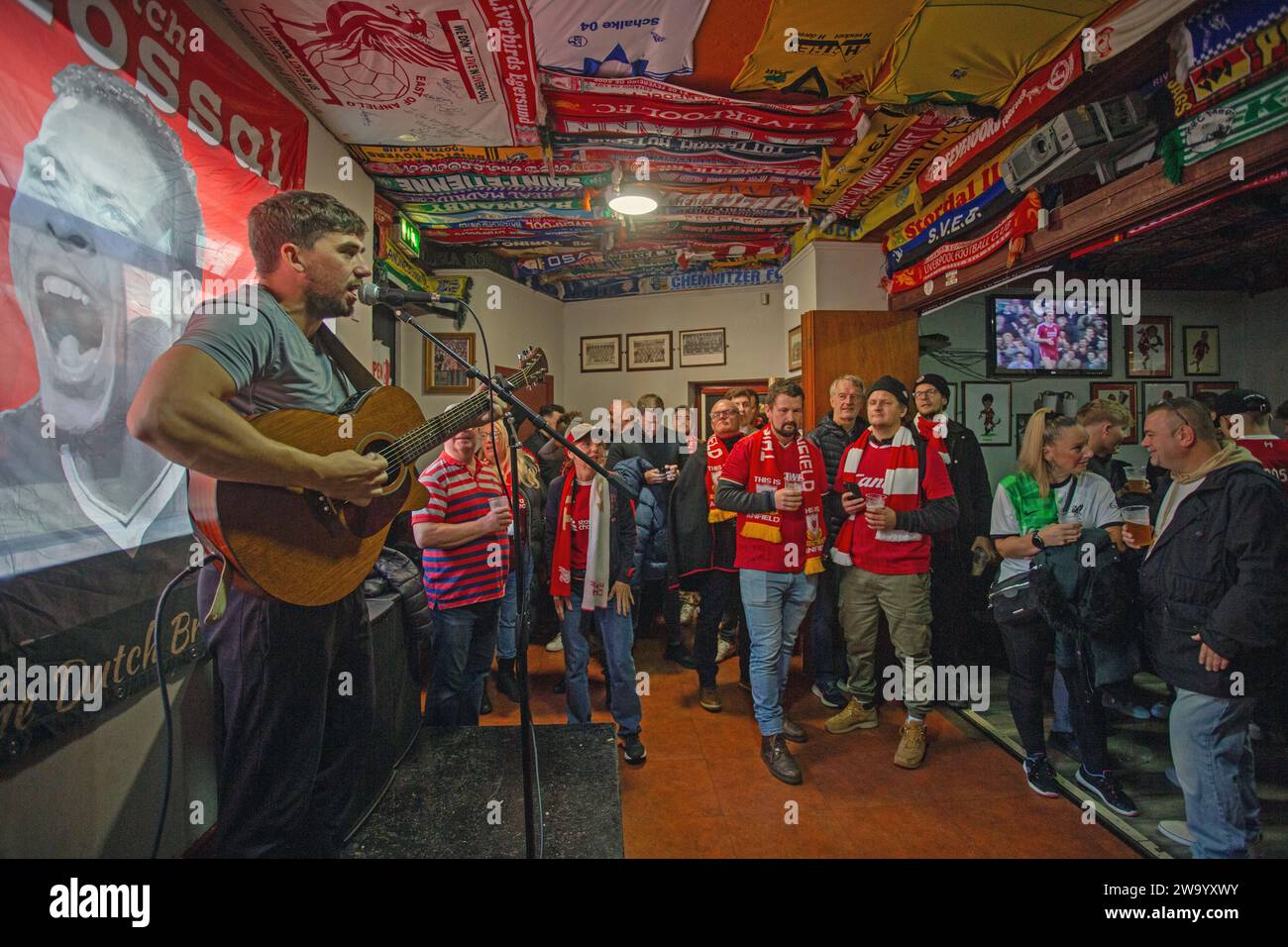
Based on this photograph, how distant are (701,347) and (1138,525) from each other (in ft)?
15.0

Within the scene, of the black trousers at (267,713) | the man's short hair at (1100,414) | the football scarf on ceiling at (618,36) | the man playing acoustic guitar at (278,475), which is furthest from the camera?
the man's short hair at (1100,414)

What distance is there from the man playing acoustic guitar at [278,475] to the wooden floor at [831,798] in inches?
53.4

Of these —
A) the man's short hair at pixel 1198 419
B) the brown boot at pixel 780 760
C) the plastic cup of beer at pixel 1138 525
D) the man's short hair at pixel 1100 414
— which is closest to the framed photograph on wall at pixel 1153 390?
the man's short hair at pixel 1100 414

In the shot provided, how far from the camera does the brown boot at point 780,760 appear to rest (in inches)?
102

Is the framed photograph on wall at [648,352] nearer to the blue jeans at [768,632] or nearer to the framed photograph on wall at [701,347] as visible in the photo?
the framed photograph on wall at [701,347]

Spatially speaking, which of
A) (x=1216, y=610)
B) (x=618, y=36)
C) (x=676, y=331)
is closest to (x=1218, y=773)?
(x=1216, y=610)

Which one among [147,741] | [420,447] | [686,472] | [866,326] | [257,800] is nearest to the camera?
[257,800]

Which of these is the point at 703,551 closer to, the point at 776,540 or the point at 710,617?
the point at 710,617

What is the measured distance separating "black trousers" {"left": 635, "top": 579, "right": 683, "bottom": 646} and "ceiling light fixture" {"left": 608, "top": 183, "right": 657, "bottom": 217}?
2724mm

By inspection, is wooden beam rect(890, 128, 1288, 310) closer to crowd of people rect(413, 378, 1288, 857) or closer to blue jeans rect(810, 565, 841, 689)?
crowd of people rect(413, 378, 1288, 857)

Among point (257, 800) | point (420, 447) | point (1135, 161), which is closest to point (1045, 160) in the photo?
point (1135, 161)
